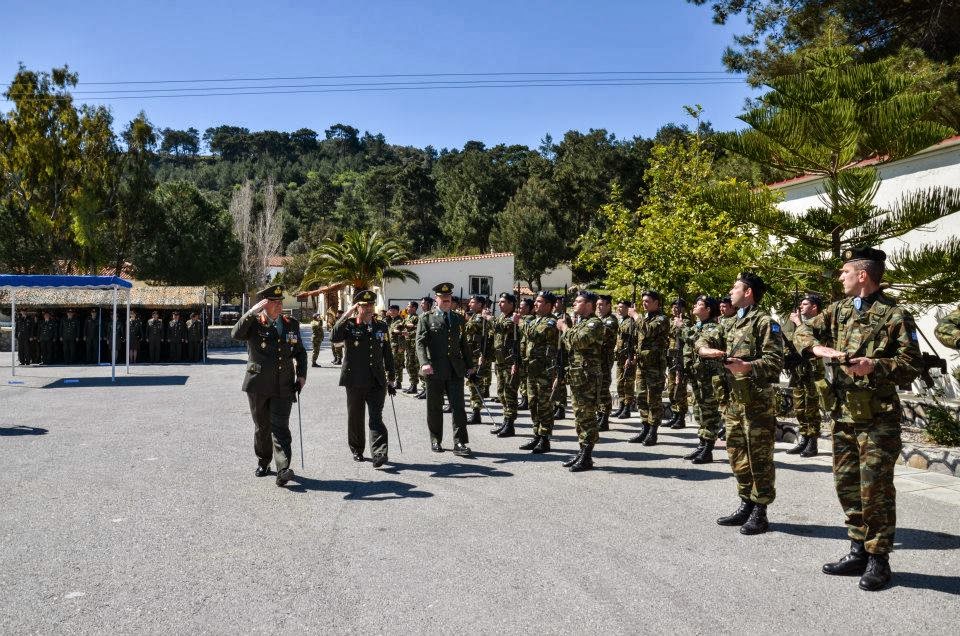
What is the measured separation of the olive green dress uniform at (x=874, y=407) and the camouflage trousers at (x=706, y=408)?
324 cm

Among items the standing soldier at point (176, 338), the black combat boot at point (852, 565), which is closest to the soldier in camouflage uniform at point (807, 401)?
the black combat boot at point (852, 565)

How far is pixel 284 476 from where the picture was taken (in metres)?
6.60

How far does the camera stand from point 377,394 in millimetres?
7629

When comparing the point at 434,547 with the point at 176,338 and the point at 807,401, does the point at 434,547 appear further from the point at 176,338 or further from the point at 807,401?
the point at 176,338

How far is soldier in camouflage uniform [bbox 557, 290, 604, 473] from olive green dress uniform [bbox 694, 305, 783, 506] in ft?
6.54

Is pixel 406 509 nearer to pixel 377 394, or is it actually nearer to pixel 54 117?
pixel 377 394

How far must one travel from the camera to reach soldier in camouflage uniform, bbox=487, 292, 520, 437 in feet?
31.4

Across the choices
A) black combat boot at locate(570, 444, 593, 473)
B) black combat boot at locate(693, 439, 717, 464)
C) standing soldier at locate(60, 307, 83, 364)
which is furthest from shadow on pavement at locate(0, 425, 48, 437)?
standing soldier at locate(60, 307, 83, 364)

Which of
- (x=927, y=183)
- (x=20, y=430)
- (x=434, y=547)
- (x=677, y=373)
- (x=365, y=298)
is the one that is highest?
(x=927, y=183)

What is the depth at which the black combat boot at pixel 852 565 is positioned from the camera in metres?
4.48

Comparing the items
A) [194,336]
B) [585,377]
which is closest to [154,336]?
[194,336]

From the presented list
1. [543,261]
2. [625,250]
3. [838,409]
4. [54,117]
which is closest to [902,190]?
[625,250]

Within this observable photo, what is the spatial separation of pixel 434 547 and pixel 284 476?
2.21m

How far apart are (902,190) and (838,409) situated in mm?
8372
